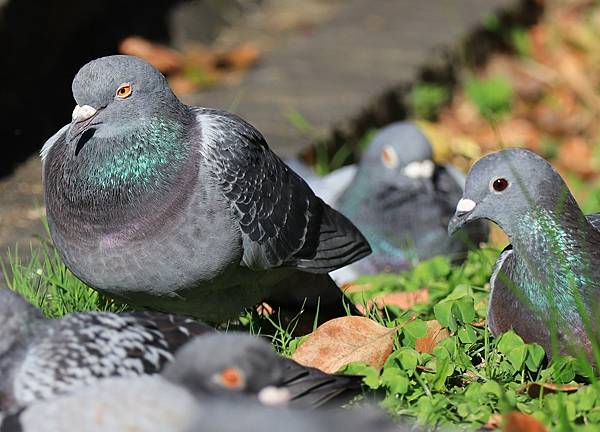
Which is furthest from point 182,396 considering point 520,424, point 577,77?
point 577,77

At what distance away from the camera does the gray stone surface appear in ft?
23.9

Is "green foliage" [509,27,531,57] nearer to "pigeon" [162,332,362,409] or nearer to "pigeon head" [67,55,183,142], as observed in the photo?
"pigeon head" [67,55,183,142]

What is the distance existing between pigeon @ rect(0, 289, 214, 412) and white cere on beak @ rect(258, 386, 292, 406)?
1.31 feet

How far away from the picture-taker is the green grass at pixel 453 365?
3.47 metres

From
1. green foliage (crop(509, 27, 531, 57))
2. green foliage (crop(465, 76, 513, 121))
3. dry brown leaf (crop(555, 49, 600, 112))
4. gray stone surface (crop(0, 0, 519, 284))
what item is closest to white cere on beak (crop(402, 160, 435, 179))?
gray stone surface (crop(0, 0, 519, 284))

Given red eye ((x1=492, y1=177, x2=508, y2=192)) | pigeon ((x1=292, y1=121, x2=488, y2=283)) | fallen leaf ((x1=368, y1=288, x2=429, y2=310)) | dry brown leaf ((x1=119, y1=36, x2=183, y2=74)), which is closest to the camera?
red eye ((x1=492, y1=177, x2=508, y2=192))

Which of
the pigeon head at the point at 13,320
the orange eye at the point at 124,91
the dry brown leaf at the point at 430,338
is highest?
the orange eye at the point at 124,91

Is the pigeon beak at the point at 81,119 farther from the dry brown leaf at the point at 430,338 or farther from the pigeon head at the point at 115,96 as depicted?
the dry brown leaf at the point at 430,338

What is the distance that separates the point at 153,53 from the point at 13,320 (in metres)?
4.45

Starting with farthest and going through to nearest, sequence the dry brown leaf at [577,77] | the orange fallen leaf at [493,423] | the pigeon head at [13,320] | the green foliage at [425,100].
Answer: the dry brown leaf at [577,77] < the green foliage at [425,100] < the orange fallen leaf at [493,423] < the pigeon head at [13,320]

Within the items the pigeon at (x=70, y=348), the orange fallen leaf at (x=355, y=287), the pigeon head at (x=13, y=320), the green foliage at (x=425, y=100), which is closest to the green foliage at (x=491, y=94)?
the green foliage at (x=425, y=100)

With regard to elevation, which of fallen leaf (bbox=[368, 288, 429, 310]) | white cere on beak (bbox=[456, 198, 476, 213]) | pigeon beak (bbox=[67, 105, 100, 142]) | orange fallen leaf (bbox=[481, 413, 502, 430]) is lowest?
fallen leaf (bbox=[368, 288, 429, 310])

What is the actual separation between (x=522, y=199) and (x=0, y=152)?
11.1ft

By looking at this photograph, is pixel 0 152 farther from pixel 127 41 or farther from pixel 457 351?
pixel 457 351
